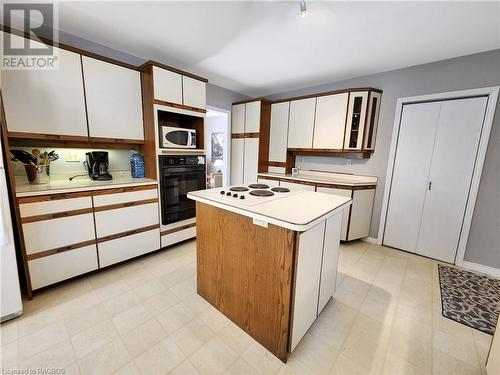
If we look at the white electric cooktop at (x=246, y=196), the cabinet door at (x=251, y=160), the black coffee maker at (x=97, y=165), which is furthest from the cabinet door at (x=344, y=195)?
the black coffee maker at (x=97, y=165)

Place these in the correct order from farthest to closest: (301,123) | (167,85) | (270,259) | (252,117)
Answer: (252,117) → (301,123) → (167,85) → (270,259)

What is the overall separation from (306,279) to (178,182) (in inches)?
78.6

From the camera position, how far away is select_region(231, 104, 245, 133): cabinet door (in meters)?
3.91

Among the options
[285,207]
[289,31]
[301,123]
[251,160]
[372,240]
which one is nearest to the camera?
[285,207]

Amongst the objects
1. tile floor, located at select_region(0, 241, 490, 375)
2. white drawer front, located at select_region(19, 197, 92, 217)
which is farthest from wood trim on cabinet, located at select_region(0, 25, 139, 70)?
tile floor, located at select_region(0, 241, 490, 375)

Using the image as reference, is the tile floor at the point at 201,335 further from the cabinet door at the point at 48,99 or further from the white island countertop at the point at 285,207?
the cabinet door at the point at 48,99

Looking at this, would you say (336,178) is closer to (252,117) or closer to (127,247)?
(252,117)

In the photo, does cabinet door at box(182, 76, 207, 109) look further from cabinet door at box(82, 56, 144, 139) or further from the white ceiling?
cabinet door at box(82, 56, 144, 139)

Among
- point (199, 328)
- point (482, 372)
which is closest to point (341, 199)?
point (482, 372)

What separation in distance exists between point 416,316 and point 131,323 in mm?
2321

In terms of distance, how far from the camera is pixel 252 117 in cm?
378

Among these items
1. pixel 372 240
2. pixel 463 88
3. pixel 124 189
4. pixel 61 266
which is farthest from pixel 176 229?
pixel 463 88

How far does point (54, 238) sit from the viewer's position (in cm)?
181

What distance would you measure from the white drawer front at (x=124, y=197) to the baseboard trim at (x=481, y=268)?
389cm
